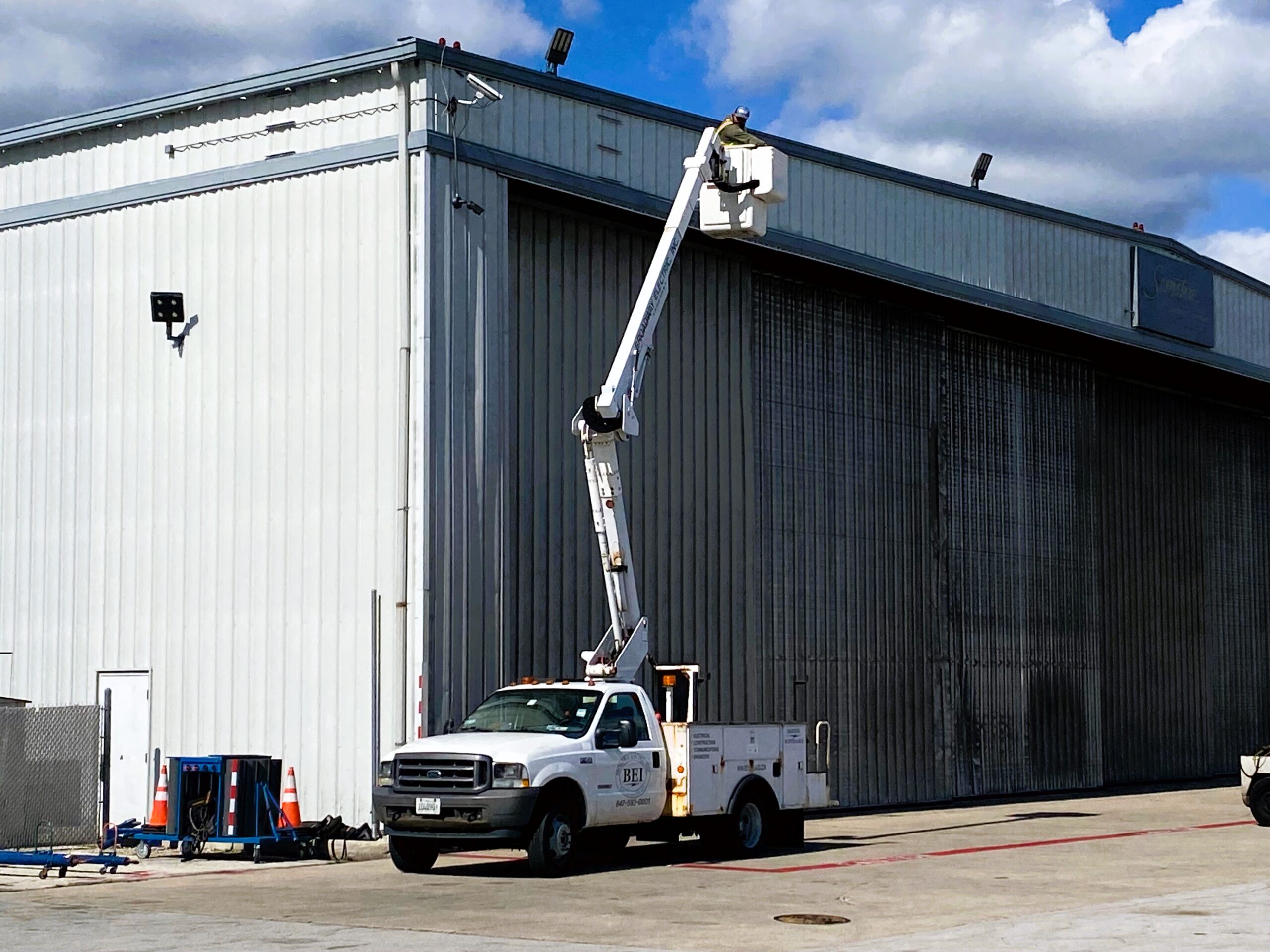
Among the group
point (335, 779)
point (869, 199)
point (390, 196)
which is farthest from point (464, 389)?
point (869, 199)

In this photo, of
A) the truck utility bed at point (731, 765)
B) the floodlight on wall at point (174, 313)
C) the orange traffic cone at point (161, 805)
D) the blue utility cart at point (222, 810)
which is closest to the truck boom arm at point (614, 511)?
the truck utility bed at point (731, 765)

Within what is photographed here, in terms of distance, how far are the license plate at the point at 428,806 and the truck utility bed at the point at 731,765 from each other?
120 inches

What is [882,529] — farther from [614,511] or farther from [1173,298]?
[614,511]

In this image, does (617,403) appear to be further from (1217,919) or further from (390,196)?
(1217,919)

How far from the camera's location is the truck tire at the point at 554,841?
18.8 metres

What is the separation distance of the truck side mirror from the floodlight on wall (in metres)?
9.88

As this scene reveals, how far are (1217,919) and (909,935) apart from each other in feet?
9.00

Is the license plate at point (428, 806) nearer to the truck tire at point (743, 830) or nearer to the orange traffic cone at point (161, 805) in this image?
the truck tire at point (743, 830)

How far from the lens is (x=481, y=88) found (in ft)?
81.8

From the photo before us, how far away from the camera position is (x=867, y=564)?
32.0m

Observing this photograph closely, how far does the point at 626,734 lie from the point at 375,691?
191 inches

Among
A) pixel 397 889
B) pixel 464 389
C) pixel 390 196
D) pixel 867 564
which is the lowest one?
pixel 397 889

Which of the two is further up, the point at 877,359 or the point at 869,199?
the point at 869,199

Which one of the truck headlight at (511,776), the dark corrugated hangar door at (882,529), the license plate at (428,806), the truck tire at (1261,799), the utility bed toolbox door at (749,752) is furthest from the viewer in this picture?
the truck tire at (1261,799)
